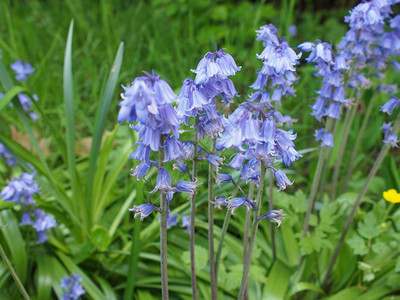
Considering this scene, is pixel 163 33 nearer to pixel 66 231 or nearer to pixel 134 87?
pixel 66 231

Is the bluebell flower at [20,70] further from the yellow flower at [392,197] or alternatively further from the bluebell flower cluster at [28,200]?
the yellow flower at [392,197]

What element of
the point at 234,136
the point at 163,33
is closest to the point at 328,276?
the point at 234,136

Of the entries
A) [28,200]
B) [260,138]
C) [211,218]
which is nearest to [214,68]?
[260,138]

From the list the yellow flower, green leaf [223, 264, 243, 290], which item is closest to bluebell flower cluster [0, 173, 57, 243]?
green leaf [223, 264, 243, 290]

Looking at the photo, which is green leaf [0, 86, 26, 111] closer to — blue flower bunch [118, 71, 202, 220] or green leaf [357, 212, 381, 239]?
blue flower bunch [118, 71, 202, 220]

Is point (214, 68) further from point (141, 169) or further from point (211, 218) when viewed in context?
point (211, 218)

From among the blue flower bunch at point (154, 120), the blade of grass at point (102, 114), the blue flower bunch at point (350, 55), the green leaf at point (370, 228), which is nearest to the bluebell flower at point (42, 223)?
the blade of grass at point (102, 114)

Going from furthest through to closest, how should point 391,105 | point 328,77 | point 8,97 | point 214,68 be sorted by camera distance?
point 8,97
point 391,105
point 328,77
point 214,68
